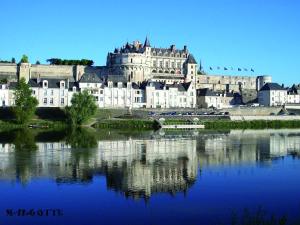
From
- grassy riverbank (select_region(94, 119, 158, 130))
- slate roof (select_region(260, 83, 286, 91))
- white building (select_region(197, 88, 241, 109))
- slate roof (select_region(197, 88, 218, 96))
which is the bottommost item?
grassy riverbank (select_region(94, 119, 158, 130))

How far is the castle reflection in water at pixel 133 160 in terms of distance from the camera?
1911 cm

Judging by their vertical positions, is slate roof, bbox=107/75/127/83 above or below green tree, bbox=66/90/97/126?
above

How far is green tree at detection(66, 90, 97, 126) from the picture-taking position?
1972 inches

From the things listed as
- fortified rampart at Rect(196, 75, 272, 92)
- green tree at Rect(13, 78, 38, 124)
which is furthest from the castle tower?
green tree at Rect(13, 78, 38, 124)

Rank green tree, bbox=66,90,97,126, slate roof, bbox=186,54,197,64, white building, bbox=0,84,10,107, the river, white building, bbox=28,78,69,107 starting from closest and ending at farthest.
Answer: the river, green tree, bbox=66,90,97,126, white building, bbox=0,84,10,107, white building, bbox=28,78,69,107, slate roof, bbox=186,54,197,64

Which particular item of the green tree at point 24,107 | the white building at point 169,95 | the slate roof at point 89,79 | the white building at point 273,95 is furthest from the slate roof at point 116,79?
the white building at point 273,95

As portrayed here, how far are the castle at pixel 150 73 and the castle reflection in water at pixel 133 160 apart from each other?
3077 centimetres

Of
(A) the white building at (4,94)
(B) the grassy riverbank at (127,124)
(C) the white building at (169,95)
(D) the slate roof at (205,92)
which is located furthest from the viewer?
(D) the slate roof at (205,92)

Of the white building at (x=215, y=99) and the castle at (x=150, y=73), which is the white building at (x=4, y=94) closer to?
the castle at (x=150, y=73)

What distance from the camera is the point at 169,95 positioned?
6712 cm

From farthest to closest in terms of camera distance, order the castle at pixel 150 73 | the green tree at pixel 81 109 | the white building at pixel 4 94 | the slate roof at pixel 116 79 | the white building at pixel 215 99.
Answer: the white building at pixel 215 99, the castle at pixel 150 73, the slate roof at pixel 116 79, the white building at pixel 4 94, the green tree at pixel 81 109

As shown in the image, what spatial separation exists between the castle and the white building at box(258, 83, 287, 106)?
334cm

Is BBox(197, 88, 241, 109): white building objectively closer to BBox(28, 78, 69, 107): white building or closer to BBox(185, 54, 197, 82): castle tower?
BBox(185, 54, 197, 82): castle tower

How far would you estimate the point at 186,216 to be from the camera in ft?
46.6
